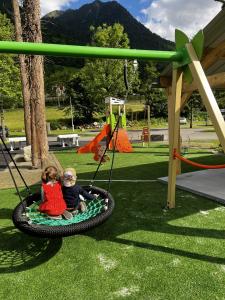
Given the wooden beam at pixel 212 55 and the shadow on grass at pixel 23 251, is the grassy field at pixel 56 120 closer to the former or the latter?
the wooden beam at pixel 212 55

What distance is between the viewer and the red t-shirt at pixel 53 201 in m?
5.27

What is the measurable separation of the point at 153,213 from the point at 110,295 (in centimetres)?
294

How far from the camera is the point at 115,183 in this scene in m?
9.63

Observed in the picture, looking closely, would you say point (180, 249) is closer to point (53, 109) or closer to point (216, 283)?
point (216, 283)

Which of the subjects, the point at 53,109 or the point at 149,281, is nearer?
the point at 149,281

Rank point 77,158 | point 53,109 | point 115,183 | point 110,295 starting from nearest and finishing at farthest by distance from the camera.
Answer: point 110,295, point 115,183, point 77,158, point 53,109

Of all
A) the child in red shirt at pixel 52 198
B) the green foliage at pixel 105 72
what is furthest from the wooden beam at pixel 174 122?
the green foliage at pixel 105 72

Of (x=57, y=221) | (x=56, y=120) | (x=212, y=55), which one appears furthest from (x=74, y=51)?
(x=56, y=120)

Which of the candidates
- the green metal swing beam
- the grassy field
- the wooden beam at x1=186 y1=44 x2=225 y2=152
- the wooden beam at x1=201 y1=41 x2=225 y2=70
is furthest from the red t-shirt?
the grassy field

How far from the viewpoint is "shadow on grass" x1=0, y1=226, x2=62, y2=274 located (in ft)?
16.0

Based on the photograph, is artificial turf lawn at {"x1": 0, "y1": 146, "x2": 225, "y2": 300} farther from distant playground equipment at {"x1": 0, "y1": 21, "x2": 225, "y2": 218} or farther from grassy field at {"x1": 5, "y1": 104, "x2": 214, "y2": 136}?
grassy field at {"x1": 5, "y1": 104, "x2": 214, "y2": 136}

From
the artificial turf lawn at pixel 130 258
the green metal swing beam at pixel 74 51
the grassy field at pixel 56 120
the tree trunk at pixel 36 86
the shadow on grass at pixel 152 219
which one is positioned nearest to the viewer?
the artificial turf lawn at pixel 130 258

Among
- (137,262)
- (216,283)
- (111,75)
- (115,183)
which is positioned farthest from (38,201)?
(111,75)

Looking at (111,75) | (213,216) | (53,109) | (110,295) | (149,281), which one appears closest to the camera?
(110,295)
